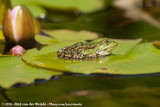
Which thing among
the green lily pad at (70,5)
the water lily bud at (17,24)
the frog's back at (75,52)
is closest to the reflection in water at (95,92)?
the frog's back at (75,52)

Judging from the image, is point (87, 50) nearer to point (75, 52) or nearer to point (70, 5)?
point (75, 52)

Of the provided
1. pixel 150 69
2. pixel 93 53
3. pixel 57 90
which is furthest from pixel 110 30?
pixel 57 90

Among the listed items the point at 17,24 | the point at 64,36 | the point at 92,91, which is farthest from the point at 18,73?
the point at 64,36

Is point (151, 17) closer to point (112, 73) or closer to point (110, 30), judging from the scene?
point (110, 30)

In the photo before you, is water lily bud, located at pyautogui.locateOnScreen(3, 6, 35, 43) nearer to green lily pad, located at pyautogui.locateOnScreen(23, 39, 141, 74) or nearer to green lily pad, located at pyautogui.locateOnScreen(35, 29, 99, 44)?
green lily pad, located at pyautogui.locateOnScreen(35, 29, 99, 44)

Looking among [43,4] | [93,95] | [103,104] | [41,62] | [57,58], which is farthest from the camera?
[43,4]

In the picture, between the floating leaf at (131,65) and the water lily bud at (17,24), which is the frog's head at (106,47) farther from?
the water lily bud at (17,24)
